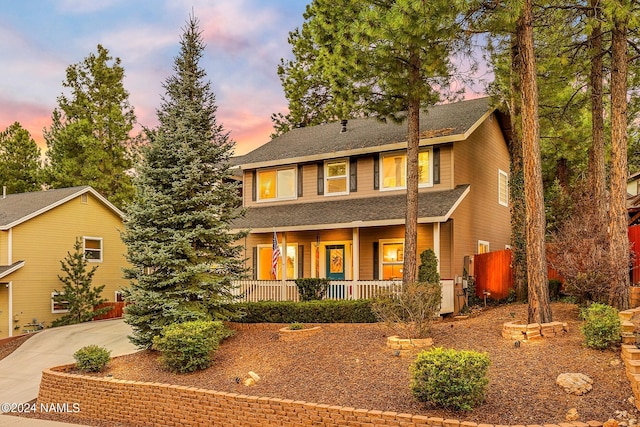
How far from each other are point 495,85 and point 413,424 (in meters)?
13.9

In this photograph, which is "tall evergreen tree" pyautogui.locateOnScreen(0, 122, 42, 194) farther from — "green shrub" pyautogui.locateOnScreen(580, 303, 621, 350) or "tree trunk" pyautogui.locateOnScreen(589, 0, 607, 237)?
"green shrub" pyautogui.locateOnScreen(580, 303, 621, 350)

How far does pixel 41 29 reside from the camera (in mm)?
18141

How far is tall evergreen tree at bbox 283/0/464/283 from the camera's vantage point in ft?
37.8

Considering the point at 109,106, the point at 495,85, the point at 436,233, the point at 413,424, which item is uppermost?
the point at 109,106

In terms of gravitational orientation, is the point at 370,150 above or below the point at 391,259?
above

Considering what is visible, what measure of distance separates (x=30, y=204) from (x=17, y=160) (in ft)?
53.7

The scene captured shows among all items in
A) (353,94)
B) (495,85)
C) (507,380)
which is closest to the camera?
(507,380)

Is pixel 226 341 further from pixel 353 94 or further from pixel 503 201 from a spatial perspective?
pixel 503 201

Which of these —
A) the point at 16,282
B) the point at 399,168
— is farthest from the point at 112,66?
the point at 399,168

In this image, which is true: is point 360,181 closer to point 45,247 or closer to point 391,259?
point 391,259

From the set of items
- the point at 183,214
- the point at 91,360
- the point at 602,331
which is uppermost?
the point at 183,214

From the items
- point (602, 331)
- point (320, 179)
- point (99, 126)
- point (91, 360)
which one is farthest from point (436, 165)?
point (99, 126)

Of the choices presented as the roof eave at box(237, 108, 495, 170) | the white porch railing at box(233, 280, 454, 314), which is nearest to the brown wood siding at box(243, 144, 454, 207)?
the roof eave at box(237, 108, 495, 170)

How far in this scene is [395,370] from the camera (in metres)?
9.09
